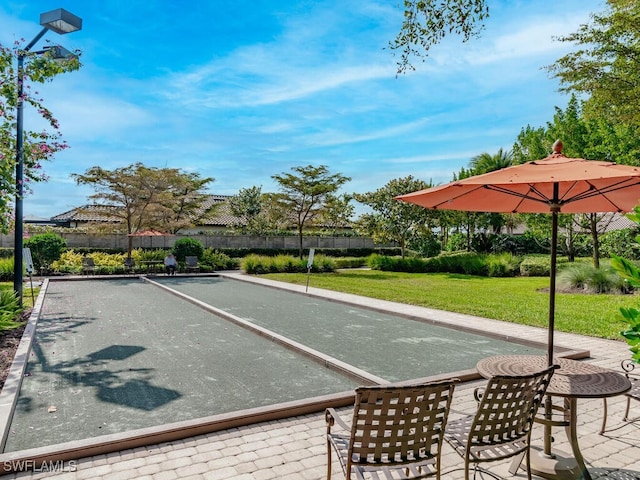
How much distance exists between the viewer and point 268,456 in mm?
3510

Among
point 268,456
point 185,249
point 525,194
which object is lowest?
point 268,456

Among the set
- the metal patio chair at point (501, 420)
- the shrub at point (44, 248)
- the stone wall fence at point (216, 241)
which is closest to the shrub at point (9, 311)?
the metal patio chair at point (501, 420)

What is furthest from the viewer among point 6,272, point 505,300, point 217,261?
point 217,261

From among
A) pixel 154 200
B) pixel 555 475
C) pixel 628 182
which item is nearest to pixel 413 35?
pixel 628 182

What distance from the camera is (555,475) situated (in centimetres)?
328

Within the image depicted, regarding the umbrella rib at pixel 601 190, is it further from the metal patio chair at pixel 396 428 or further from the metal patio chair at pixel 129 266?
the metal patio chair at pixel 129 266

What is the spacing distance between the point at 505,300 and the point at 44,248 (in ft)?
64.0

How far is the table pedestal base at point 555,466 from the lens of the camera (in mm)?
3289

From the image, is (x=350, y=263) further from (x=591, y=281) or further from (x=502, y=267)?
(x=591, y=281)

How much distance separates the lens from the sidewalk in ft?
10.6

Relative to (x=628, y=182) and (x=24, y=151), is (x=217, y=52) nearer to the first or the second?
(x=24, y=151)

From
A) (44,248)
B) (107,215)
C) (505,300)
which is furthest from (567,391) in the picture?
(107,215)

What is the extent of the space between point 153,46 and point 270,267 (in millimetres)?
14111

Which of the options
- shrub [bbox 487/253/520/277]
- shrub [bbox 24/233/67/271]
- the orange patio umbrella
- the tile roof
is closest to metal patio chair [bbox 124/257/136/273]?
shrub [bbox 24/233/67/271]
